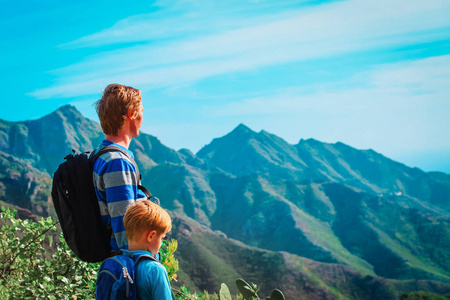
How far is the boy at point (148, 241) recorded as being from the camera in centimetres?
278

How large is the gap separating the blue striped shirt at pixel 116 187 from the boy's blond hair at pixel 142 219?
9cm

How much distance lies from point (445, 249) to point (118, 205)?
202738 mm

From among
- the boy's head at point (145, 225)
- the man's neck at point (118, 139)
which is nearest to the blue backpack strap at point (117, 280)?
the boy's head at point (145, 225)

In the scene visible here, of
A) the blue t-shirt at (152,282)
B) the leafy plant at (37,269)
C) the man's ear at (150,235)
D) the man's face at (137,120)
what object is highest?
the man's face at (137,120)

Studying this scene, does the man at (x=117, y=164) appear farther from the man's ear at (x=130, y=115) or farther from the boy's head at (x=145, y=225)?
the boy's head at (x=145, y=225)

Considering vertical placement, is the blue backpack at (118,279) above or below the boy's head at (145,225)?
below

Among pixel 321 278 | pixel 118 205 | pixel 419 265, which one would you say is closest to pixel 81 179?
pixel 118 205

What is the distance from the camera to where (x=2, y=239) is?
6.54m

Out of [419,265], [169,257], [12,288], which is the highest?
[169,257]

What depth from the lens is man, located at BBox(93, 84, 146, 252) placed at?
2967mm

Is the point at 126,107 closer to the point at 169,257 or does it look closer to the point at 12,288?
the point at 169,257

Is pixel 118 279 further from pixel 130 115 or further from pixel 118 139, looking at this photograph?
pixel 130 115

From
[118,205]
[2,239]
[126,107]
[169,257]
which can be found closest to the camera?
[118,205]

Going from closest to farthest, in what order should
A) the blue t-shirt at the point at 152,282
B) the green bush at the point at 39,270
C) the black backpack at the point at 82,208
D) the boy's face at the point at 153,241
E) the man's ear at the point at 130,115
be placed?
the blue t-shirt at the point at 152,282
the boy's face at the point at 153,241
the black backpack at the point at 82,208
the man's ear at the point at 130,115
the green bush at the point at 39,270
